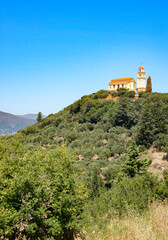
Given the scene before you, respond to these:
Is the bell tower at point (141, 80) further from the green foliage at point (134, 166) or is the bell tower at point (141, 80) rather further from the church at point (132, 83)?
the green foliage at point (134, 166)

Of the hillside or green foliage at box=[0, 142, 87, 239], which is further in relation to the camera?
the hillside

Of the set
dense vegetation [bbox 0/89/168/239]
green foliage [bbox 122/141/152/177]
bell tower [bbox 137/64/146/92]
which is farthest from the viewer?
bell tower [bbox 137/64/146/92]

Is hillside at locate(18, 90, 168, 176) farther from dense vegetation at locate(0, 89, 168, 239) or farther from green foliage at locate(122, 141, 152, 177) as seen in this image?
green foliage at locate(122, 141, 152, 177)

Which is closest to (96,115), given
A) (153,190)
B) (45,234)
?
(153,190)

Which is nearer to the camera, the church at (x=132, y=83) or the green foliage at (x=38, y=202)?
the green foliage at (x=38, y=202)

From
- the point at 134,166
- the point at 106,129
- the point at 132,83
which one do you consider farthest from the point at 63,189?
the point at 132,83

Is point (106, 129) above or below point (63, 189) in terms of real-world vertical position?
above

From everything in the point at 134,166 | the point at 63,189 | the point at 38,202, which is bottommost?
the point at 134,166

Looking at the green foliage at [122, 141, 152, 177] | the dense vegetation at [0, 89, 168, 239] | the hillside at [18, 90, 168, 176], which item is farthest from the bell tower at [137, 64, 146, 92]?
the green foliage at [122, 141, 152, 177]

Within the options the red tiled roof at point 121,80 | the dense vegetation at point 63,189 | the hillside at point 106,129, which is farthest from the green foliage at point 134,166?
the red tiled roof at point 121,80

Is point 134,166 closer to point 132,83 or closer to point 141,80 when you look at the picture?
point 132,83

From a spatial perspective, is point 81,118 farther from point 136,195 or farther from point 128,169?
point 136,195

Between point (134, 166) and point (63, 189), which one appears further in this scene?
point (134, 166)

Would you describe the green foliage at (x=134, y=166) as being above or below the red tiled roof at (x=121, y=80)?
below
